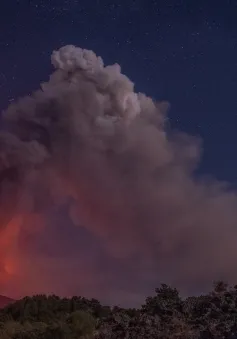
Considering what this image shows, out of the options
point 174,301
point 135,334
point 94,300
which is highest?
point 94,300

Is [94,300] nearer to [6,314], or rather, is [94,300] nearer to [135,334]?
[6,314]

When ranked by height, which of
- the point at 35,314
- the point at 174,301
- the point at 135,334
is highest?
the point at 35,314

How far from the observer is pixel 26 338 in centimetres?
3566

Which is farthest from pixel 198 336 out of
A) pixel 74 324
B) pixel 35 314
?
pixel 35 314

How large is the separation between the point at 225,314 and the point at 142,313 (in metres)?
3.89

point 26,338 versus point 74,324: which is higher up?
point 74,324

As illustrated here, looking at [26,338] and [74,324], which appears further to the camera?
[74,324]

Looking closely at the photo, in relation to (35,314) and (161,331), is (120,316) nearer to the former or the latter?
(161,331)

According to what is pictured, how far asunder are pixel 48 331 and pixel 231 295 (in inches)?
587

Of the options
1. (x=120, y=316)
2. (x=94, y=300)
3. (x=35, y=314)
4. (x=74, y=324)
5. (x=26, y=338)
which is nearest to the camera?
(x=120, y=316)

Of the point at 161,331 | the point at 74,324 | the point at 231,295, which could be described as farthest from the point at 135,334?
the point at 74,324

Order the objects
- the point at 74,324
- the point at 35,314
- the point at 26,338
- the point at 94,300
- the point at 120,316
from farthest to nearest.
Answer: the point at 94,300 → the point at 35,314 → the point at 74,324 → the point at 26,338 → the point at 120,316

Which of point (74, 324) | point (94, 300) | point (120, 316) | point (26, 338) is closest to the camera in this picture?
point (120, 316)

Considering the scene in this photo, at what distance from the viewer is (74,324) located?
41.2m
